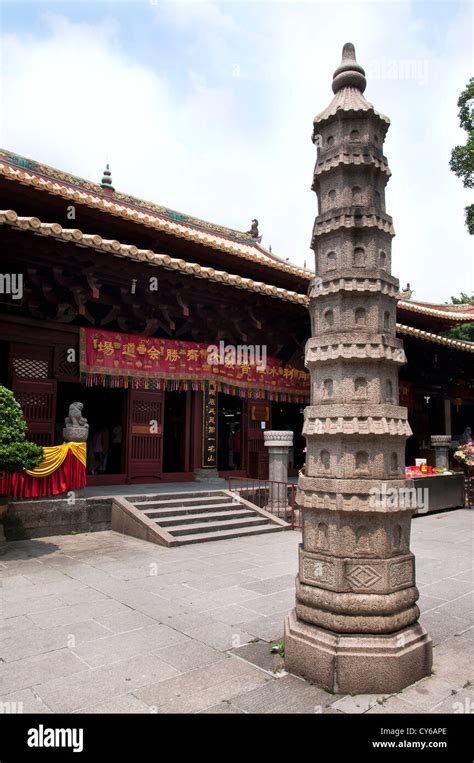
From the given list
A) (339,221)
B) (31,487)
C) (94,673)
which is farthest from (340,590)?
(31,487)

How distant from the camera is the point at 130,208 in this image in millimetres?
14633

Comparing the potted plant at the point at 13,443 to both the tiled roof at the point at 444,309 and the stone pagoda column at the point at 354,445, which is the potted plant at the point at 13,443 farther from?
the tiled roof at the point at 444,309

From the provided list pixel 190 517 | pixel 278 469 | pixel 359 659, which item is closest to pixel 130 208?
pixel 278 469

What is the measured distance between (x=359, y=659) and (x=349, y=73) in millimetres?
4340

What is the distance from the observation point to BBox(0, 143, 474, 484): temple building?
8.52 meters

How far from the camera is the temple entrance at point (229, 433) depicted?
13.6 meters

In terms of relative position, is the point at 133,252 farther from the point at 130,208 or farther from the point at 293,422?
the point at 293,422

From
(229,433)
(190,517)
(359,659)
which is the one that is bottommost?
(190,517)

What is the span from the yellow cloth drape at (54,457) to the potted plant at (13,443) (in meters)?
0.89

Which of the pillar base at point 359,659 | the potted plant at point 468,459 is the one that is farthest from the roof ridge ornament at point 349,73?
the potted plant at point 468,459

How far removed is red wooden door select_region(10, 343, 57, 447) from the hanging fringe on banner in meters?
0.71

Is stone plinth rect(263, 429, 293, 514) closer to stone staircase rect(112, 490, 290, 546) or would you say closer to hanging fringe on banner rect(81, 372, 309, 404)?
stone staircase rect(112, 490, 290, 546)

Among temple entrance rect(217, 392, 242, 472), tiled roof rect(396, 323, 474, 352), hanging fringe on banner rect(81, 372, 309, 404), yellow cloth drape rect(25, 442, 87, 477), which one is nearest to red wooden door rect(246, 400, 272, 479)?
temple entrance rect(217, 392, 242, 472)
